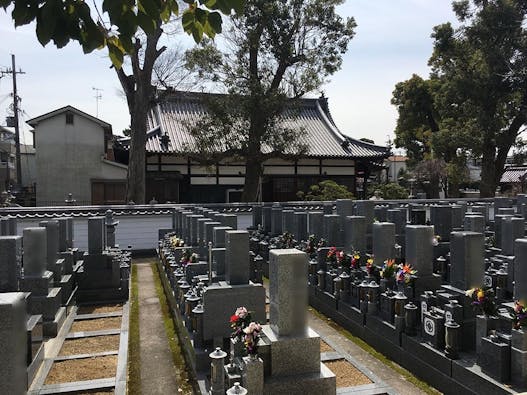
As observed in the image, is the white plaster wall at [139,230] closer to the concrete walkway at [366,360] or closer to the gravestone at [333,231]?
the gravestone at [333,231]

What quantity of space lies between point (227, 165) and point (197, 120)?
2976mm

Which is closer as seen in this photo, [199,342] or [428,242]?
[199,342]

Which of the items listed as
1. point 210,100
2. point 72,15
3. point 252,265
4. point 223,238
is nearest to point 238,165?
point 210,100

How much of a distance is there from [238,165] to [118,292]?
1502 cm

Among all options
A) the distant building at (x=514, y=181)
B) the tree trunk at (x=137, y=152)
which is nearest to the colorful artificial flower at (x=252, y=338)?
the tree trunk at (x=137, y=152)

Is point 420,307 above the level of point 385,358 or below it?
above

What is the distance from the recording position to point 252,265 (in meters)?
10.2

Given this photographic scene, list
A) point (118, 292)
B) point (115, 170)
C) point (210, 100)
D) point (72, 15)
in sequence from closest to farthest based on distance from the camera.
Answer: point (72, 15), point (118, 292), point (210, 100), point (115, 170)

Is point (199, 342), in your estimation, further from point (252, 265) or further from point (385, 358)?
point (252, 265)

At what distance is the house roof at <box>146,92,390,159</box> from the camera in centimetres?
2394

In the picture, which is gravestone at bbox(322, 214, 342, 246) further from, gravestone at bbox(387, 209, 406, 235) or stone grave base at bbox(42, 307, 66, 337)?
stone grave base at bbox(42, 307, 66, 337)

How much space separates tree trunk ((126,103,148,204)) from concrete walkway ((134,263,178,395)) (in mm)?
8557

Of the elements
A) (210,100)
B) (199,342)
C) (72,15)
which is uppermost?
(210,100)

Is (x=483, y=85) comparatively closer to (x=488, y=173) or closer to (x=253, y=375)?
(x=488, y=173)
